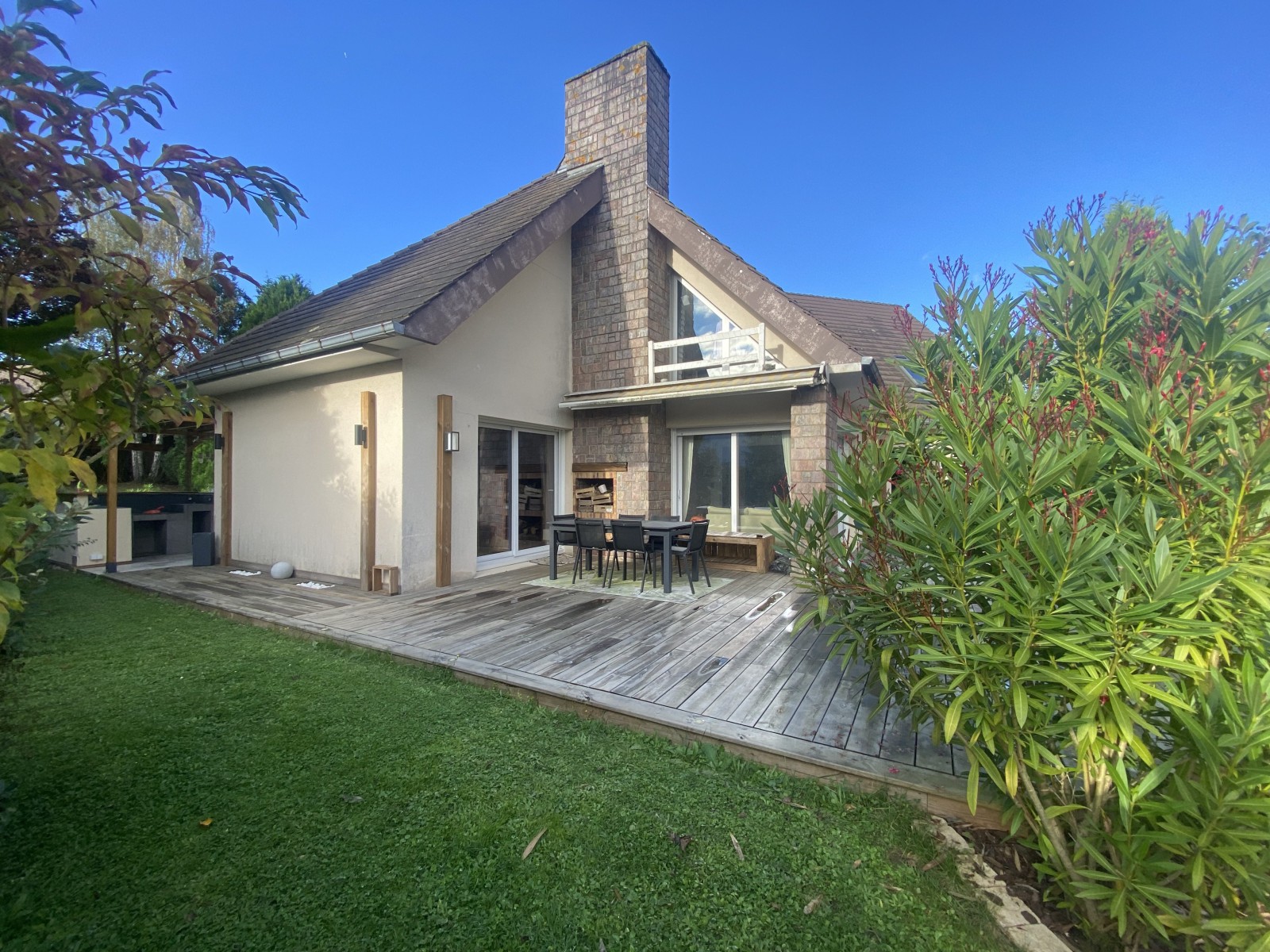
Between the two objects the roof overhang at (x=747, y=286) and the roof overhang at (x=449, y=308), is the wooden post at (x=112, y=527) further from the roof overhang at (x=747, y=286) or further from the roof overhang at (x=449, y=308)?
the roof overhang at (x=747, y=286)

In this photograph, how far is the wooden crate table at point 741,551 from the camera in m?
8.77

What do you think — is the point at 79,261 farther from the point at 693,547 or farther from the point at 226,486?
the point at 226,486

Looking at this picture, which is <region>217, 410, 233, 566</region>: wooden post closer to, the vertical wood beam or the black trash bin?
the black trash bin

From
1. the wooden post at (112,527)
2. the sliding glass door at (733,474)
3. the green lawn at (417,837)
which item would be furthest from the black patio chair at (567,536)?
the wooden post at (112,527)

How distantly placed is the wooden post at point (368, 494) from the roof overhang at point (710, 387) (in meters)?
3.51

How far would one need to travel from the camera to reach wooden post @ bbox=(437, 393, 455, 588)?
741cm

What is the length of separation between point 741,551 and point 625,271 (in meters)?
5.54

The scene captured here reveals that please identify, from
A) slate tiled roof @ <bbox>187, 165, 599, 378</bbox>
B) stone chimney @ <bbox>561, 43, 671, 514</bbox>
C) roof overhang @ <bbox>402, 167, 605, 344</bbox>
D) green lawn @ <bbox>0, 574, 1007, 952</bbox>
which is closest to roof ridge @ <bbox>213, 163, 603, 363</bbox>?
slate tiled roof @ <bbox>187, 165, 599, 378</bbox>

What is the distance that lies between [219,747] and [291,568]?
5.73 meters

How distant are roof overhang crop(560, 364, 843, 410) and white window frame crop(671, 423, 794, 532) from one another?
820 mm

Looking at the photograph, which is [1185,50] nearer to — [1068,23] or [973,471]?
[1068,23]

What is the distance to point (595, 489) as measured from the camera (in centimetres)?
995

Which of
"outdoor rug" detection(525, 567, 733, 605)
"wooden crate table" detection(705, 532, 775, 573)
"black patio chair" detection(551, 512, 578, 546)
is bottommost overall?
"outdoor rug" detection(525, 567, 733, 605)

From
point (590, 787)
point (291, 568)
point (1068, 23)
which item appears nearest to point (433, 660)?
point (590, 787)
